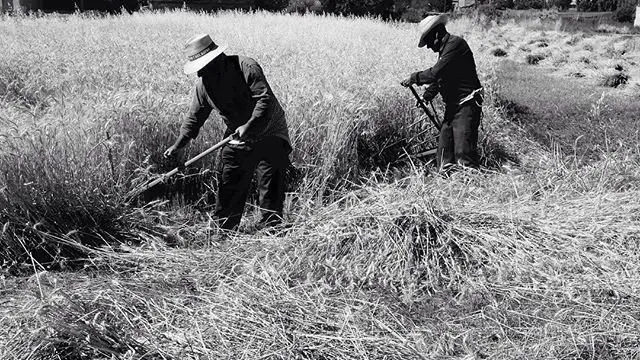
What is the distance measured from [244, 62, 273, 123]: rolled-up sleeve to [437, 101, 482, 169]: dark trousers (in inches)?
82.6

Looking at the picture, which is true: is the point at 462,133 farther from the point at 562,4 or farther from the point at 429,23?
the point at 562,4

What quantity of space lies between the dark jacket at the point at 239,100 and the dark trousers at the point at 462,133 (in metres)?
1.94

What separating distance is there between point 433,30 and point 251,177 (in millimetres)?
2262

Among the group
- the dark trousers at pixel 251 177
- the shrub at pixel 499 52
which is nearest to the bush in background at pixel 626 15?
the shrub at pixel 499 52

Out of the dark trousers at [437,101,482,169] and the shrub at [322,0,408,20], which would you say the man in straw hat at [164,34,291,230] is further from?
the shrub at [322,0,408,20]

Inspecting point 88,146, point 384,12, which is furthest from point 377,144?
point 384,12

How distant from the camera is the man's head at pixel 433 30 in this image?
6035 millimetres

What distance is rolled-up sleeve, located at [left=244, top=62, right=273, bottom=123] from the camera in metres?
4.51

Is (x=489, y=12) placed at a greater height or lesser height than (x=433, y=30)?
lesser

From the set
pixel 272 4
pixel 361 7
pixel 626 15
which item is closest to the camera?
pixel 626 15

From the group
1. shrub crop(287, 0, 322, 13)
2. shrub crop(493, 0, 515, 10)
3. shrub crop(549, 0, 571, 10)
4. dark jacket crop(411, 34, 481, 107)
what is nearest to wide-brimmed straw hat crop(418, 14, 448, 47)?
dark jacket crop(411, 34, 481, 107)

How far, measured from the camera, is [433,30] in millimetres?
6082

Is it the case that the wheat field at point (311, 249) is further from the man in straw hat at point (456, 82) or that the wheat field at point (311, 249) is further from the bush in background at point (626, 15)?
the bush in background at point (626, 15)

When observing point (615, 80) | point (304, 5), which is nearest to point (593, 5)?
point (304, 5)
